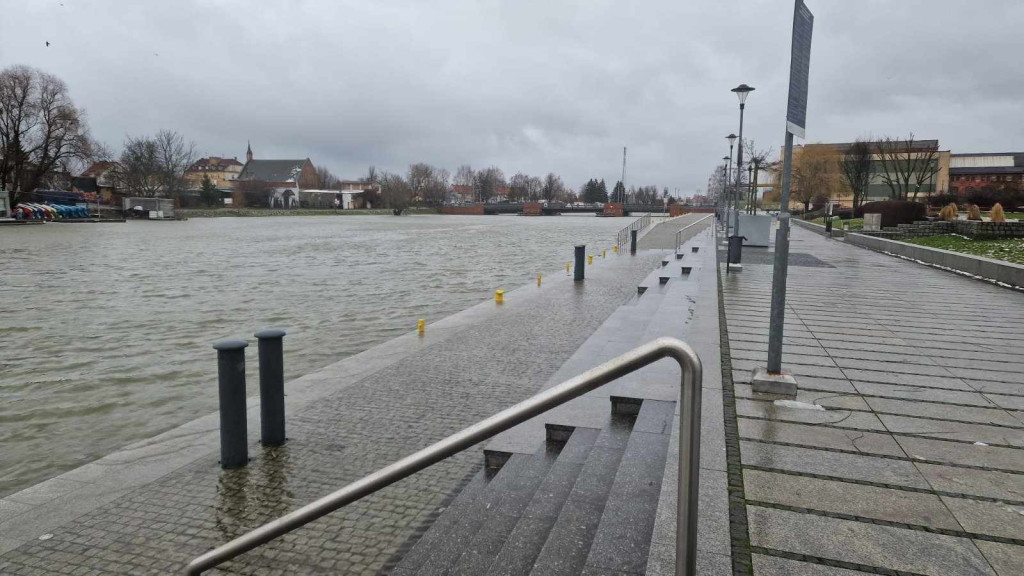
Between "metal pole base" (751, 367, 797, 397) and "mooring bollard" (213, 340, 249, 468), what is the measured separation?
13.8 ft

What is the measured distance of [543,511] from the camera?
360 cm

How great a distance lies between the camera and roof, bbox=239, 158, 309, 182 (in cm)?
14962

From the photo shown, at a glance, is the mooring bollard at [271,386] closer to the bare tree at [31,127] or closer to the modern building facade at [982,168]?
the bare tree at [31,127]

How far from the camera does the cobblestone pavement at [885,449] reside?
9.12 ft

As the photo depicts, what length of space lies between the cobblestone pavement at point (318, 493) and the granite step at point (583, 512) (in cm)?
108

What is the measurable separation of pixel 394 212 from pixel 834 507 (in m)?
121

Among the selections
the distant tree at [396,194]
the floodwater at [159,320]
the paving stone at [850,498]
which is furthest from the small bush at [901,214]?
the distant tree at [396,194]

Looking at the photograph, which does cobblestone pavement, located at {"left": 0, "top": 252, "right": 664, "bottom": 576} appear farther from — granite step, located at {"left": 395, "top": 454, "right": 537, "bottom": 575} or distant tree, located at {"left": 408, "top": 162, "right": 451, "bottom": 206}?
distant tree, located at {"left": 408, "top": 162, "right": 451, "bottom": 206}

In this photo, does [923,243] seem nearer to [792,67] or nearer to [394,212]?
[792,67]

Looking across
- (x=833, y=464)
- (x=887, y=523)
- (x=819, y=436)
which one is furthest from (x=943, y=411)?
A: (x=887, y=523)

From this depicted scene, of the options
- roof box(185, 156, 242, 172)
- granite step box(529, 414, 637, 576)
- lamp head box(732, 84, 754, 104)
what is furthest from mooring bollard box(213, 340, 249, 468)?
roof box(185, 156, 242, 172)

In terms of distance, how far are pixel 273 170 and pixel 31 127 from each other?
292ft

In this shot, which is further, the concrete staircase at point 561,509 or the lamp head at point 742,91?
the lamp head at point 742,91

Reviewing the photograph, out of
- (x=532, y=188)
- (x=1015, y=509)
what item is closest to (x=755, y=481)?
(x=1015, y=509)
